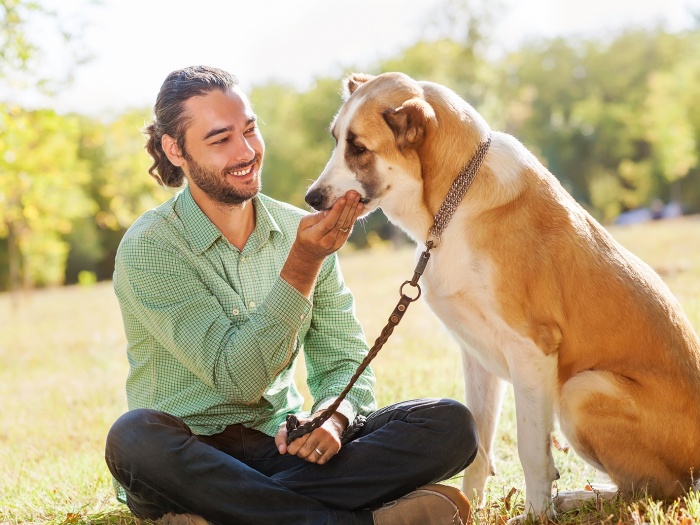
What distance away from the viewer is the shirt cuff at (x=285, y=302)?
9.95 feet

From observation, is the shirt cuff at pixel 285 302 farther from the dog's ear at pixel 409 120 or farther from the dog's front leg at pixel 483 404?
the dog's front leg at pixel 483 404

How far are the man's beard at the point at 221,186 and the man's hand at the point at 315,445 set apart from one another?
1.02 metres

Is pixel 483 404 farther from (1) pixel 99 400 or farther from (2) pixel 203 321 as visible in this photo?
(1) pixel 99 400

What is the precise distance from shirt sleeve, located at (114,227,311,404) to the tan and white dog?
53cm

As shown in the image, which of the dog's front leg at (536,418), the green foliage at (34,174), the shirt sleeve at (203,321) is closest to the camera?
the shirt sleeve at (203,321)

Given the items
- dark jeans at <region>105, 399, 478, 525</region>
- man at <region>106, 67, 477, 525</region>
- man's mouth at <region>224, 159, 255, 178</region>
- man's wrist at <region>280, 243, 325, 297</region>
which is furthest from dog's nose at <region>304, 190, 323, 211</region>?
dark jeans at <region>105, 399, 478, 525</region>

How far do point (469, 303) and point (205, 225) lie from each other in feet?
3.88

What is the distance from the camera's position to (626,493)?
10.7 ft

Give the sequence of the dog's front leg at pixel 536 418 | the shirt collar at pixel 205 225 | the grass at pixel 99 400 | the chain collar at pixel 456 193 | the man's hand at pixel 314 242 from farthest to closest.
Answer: the grass at pixel 99 400
the shirt collar at pixel 205 225
the chain collar at pixel 456 193
the dog's front leg at pixel 536 418
the man's hand at pixel 314 242

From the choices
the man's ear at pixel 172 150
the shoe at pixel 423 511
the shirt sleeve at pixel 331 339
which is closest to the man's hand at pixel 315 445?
the shoe at pixel 423 511

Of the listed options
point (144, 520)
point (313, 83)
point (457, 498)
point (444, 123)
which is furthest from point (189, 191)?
point (313, 83)

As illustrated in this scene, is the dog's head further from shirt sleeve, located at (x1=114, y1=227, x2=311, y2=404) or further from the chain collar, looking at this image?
shirt sleeve, located at (x1=114, y1=227, x2=311, y2=404)

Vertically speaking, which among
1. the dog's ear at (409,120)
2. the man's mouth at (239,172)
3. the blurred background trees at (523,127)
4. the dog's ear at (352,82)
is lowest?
the blurred background trees at (523,127)

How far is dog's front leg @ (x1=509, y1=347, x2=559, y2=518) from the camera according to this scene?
322cm
